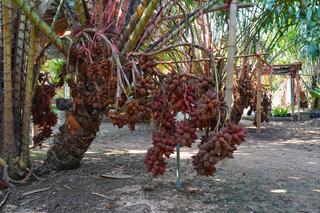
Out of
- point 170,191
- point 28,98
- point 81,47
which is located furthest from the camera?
point 28,98

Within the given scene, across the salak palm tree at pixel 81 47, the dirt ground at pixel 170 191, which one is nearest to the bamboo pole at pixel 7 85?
the salak palm tree at pixel 81 47

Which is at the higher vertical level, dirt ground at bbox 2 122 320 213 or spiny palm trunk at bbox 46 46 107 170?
spiny palm trunk at bbox 46 46 107 170

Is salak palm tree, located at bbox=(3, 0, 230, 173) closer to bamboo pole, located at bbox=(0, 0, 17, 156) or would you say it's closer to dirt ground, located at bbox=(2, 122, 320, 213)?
bamboo pole, located at bbox=(0, 0, 17, 156)

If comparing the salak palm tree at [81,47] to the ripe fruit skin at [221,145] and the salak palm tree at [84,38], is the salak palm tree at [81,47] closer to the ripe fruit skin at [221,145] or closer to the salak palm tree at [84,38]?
the salak palm tree at [84,38]

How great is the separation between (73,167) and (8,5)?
4.40 ft

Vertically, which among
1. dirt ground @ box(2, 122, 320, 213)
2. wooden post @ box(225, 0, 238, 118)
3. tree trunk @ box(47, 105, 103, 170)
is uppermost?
wooden post @ box(225, 0, 238, 118)

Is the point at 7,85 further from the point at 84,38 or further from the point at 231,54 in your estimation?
the point at 231,54

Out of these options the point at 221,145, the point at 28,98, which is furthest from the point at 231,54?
the point at 28,98

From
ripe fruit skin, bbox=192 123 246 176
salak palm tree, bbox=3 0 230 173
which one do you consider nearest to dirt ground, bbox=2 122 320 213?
salak palm tree, bbox=3 0 230 173

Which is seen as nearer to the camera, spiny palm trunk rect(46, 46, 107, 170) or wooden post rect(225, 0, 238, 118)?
wooden post rect(225, 0, 238, 118)

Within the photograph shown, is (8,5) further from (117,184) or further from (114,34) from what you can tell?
(117,184)

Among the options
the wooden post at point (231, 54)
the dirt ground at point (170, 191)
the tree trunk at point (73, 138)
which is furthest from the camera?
the tree trunk at point (73, 138)

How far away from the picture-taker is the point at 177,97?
189 cm

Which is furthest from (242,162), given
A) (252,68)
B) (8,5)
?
(252,68)
